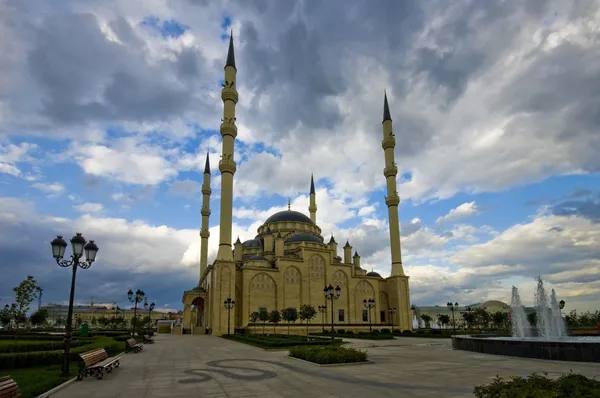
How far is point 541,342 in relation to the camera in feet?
49.5

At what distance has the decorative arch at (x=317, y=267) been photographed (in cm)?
5103

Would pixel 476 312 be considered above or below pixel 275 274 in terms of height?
below

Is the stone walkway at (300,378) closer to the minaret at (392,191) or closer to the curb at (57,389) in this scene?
the curb at (57,389)

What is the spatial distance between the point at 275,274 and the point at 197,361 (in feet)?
109

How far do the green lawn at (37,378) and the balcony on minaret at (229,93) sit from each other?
3638 cm

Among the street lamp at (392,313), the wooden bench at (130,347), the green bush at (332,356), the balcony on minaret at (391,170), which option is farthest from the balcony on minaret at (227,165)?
the green bush at (332,356)

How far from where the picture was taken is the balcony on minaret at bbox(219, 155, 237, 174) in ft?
146

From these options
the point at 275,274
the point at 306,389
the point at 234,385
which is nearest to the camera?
the point at 306,389

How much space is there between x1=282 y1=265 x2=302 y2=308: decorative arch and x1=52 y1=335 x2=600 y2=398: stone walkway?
3337cm

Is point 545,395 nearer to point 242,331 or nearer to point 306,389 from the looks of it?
point 306,389

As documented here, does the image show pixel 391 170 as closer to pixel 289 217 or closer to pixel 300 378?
pixel 289 217

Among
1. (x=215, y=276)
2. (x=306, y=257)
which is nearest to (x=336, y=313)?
(x=306, y=257)

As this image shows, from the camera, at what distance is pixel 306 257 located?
5103 cm

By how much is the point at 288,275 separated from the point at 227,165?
1583 centimetres
